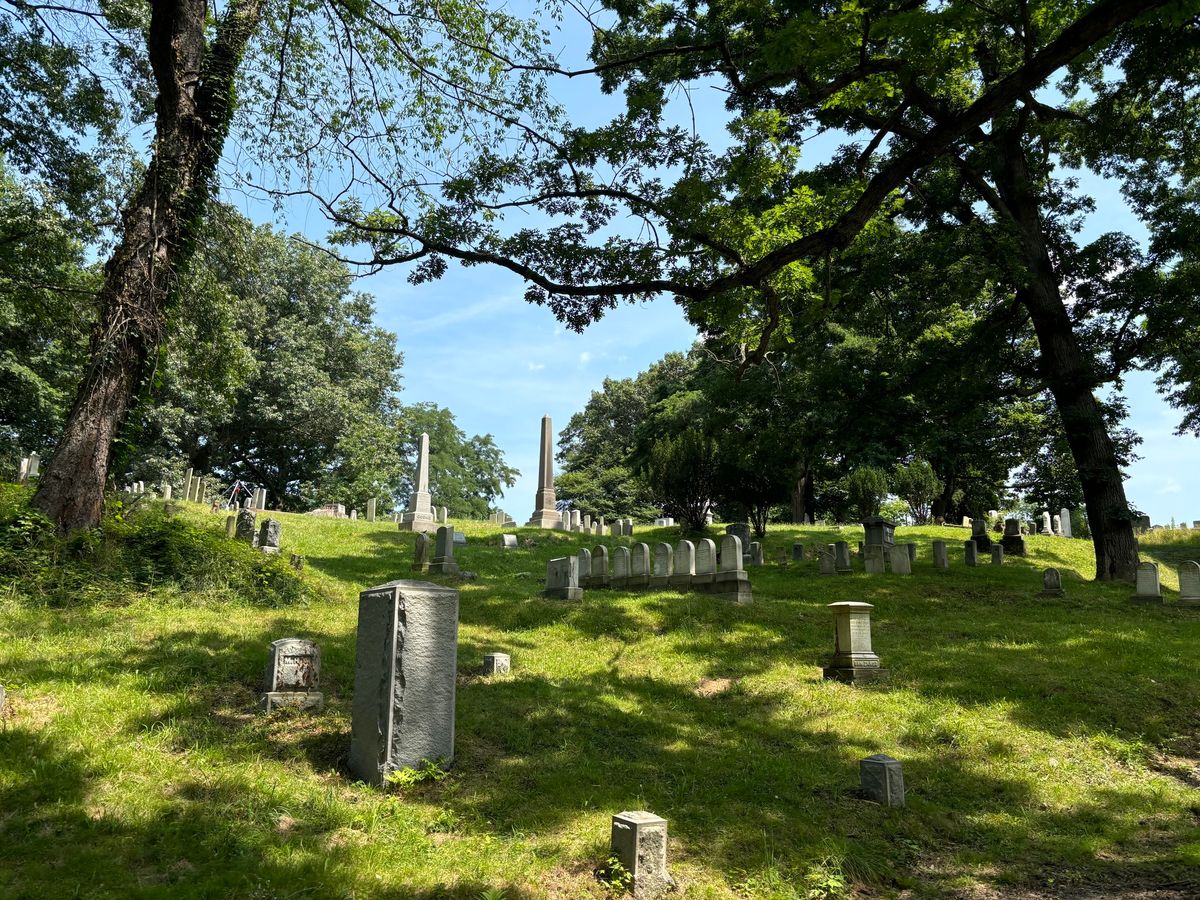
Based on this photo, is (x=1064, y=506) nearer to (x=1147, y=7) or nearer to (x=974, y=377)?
(x=974, y=377)

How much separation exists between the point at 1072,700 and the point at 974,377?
400 inches

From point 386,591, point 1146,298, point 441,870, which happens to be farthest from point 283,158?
point 1146,298

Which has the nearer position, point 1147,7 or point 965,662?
point 1147,7

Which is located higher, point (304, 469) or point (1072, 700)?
point (304, 469)

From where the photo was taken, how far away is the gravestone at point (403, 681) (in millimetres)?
5183

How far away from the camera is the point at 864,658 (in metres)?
8.93

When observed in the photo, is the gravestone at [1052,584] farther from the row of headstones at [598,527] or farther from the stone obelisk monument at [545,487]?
the stone obelisk monument at [545,487]

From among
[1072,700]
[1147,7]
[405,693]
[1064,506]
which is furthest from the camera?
[1064,506]

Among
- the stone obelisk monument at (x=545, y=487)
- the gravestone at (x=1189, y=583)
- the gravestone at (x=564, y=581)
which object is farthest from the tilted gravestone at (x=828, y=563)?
the stone obelisk monument at (x=545, y=487)

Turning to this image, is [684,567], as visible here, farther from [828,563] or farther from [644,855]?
[644,855]

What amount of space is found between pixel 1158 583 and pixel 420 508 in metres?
21.6

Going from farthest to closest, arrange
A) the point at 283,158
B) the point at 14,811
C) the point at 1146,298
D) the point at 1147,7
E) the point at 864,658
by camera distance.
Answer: the point at 1146,298 → the point at 283,158 → the point at 864,658 → the point at 1147,7 → the point at 14,811

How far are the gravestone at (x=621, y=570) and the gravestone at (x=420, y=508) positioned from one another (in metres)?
11.5

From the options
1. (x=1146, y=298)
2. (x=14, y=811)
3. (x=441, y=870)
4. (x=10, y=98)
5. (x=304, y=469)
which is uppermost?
(x=10, y=98)
